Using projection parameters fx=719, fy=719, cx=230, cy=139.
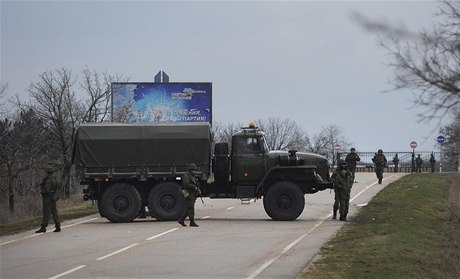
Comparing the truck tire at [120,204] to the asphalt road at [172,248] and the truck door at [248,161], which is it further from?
the truck door at [248,161]

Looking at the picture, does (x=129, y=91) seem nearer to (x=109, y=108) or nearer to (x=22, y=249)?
(x=109, y=108)

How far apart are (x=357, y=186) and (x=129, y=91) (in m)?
13.5

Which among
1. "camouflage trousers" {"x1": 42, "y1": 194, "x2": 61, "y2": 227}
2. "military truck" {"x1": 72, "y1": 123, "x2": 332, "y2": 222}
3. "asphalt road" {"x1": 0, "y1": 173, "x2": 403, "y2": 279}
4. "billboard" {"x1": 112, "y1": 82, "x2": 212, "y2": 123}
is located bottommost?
"asphalt road" {"x1": 0, "y1": 173, "x2": 403, "y2": 279}

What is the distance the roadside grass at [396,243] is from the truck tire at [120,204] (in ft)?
22.4

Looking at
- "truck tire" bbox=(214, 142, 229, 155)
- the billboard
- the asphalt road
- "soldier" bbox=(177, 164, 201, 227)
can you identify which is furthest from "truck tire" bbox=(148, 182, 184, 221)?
the billboard

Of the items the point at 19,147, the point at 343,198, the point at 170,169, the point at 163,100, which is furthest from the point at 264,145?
the point at 163,100

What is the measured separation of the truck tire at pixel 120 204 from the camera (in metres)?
22.8

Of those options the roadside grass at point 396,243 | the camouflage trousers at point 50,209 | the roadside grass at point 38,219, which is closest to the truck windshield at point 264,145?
the roadside grass at point 396,243

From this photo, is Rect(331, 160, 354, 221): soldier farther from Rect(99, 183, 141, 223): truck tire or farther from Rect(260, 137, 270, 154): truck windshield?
Rect(99, 183, 141, 223): truck tire

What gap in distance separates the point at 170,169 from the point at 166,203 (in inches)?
42.8

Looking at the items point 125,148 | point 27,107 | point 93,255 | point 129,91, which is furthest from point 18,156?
point 93,255

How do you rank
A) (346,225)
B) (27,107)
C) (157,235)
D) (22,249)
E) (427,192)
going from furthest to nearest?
(27,107)
(427,192)
(346,225)
(157,235)
(22,249)

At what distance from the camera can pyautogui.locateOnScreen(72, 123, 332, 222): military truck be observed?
22.8 metres

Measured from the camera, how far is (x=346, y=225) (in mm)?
20531
